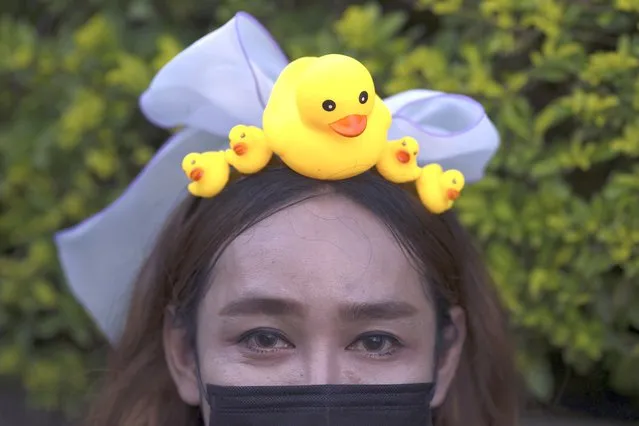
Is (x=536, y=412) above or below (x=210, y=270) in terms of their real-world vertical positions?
below

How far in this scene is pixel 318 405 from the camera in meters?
1.76

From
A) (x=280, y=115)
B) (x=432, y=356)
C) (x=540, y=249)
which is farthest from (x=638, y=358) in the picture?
(x=280, y=115)

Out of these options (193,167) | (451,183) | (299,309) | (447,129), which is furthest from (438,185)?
(193,167)

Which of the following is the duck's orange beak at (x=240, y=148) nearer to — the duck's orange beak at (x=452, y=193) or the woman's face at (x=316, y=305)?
the woman's face at (x=316, y=305)

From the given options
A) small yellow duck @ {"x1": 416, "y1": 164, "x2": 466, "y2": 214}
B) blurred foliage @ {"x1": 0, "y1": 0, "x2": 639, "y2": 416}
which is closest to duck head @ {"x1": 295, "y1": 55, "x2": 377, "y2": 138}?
small yellow duck @ {"x1": 416, "y1": 164, "x2": 466, "y2": 214}

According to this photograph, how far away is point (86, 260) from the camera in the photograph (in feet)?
7.61

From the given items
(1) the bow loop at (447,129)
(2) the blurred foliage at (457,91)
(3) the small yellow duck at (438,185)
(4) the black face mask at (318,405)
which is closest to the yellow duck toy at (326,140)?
(3) the small yellow duck at (438,185)

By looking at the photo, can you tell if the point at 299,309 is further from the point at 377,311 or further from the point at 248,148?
the point at 248,148

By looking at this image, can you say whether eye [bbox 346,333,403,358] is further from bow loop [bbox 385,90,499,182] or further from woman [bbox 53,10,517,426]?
bow loop [bbox 385,90,499,182]

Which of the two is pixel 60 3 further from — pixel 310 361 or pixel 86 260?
pixel 310 361

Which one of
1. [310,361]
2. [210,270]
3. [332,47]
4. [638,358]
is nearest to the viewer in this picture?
[310,361]

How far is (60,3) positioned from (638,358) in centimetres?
206

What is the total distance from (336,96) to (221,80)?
0.37 metres

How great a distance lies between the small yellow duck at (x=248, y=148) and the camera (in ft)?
6.07
